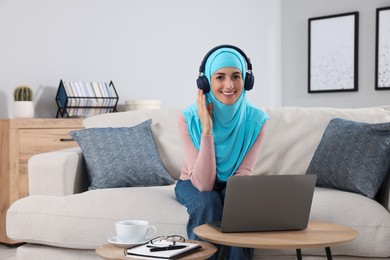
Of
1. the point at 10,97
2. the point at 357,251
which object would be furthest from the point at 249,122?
the point at 10,97

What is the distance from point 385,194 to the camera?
264 centimetres

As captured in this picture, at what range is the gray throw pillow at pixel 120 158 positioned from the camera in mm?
2938

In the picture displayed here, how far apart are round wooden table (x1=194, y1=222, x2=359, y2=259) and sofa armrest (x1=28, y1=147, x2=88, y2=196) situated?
1.15 meters

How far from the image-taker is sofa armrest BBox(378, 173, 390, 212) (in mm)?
2596

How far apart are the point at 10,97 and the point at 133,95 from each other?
1.05 m

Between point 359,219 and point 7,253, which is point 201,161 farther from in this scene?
point 7,253

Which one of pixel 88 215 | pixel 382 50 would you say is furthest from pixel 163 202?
pixel 382 50

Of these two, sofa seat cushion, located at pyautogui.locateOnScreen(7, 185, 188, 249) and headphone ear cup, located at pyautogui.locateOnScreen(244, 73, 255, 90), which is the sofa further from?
headphone ear cup, located at pyautogui.locateOnScreen(244, 73, 255, 90)

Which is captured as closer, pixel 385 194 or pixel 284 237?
pixel 284 237

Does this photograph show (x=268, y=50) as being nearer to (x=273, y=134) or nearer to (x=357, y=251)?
(x=273, y=134)

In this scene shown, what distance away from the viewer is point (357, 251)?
7.93ft

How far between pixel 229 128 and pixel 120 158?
0.78m

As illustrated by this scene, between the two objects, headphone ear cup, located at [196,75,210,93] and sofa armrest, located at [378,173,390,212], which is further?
sofa armrest, located at [378,173,390,212]

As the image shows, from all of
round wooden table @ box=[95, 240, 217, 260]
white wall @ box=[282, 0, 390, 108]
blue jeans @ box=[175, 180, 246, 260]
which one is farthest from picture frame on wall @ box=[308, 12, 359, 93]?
round wooden table @ box=[95, 240, 217, 260]
